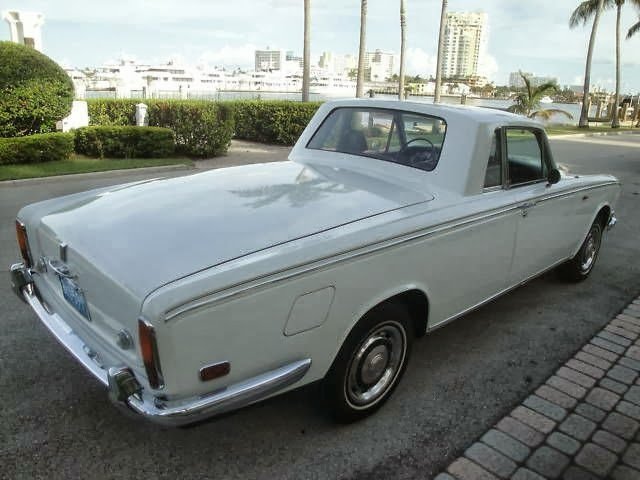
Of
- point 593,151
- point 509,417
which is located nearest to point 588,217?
point 509,417

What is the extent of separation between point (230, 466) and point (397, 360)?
1078 millimetres

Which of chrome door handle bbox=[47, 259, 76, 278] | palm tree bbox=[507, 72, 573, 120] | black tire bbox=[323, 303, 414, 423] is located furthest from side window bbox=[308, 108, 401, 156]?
palm tree bbox=[507, 72, 573, 120]

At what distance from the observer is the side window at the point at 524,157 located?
12.0ft

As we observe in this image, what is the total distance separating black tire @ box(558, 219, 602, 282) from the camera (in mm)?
4898

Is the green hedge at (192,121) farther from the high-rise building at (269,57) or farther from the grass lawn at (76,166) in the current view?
the high-rise building at (269,57)

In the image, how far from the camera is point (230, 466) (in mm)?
2518

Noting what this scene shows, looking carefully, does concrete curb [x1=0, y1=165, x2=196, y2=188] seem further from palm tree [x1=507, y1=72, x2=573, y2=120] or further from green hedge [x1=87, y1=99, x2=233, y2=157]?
palm tree [x1=507, y1=72, x2=573, y2=120]

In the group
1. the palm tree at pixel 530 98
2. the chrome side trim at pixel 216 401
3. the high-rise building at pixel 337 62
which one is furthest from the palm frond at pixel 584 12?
the high-rise building at pixel 337 62

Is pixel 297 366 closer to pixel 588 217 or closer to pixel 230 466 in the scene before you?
pixel 230 466

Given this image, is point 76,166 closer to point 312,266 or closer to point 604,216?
point 604,216

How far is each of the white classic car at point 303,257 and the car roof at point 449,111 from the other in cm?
2

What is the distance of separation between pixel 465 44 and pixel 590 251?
258 feet

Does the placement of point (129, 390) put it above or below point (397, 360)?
above

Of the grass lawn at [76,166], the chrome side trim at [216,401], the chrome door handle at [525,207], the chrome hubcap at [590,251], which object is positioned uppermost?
the chrome door handle at [525,207]
